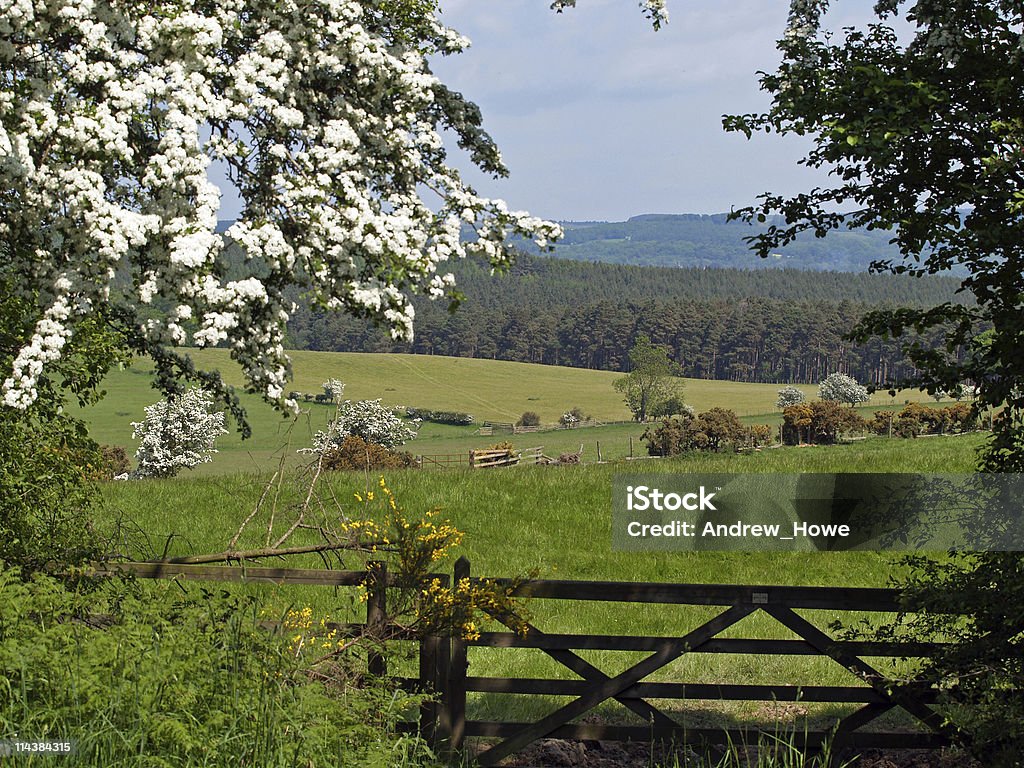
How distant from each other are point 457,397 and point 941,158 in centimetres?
12974

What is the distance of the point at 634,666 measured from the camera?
26.3 feet

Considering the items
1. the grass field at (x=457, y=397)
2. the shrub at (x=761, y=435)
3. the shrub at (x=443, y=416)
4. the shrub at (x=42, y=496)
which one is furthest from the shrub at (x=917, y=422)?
the shrub at (x=42, y=496)

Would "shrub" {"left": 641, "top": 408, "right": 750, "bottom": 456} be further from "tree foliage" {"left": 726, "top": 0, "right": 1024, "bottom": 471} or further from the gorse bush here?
the gorse bush

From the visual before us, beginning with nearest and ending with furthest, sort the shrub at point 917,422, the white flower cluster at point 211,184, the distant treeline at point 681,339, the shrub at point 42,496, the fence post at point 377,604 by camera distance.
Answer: the white flower cluster at point 211,184, the fence post at point 377,604, the shrub at point 42,496, the shrub at point 917,422, the distant treeline at point 681,339

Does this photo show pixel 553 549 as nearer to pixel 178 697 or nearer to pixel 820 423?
pixel 178 697

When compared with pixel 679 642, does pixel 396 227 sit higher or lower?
higher

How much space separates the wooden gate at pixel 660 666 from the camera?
7863 millimetres

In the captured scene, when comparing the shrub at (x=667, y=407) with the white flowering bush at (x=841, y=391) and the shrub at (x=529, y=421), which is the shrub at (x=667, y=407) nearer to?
the shrub at (x=529, y=421)

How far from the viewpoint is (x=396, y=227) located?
7.83m

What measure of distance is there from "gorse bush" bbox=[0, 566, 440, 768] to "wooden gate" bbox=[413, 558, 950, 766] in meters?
0.98

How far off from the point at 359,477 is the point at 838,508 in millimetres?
11684

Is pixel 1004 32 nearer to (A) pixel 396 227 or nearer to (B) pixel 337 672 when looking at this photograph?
(A) pixel 396 227

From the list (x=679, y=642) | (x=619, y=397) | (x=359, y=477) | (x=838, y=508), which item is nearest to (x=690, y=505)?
(x=838, y=508)


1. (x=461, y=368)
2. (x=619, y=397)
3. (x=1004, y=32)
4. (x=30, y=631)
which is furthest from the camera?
(x=461, y=368)
